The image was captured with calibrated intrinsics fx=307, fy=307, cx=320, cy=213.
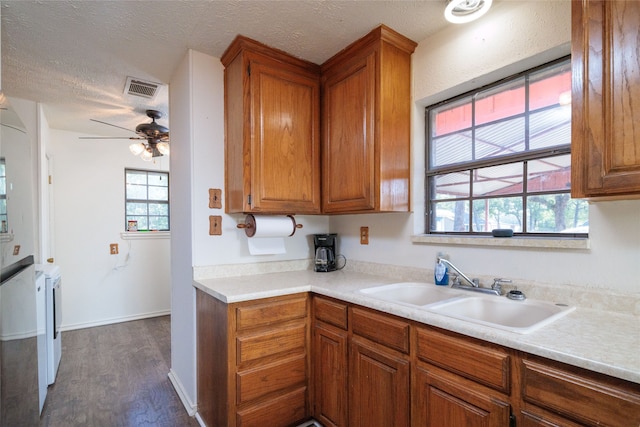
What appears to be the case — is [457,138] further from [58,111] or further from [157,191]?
[157,191]

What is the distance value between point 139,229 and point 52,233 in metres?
0.88

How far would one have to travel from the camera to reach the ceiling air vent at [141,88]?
241 centimetres

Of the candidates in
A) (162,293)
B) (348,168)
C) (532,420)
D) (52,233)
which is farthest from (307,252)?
(52,233)

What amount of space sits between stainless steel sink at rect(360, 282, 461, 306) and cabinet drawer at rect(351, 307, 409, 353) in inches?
7.5

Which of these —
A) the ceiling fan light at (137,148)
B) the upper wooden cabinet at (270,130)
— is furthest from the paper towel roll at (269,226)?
the ceiling fan light at (137,148)

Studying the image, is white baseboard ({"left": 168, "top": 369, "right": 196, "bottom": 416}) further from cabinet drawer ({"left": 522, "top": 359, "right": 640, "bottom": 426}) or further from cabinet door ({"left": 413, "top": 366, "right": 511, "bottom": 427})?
cabinet drawer ({"left": 522, "top": 359, "right": 640, "bottom": 426})

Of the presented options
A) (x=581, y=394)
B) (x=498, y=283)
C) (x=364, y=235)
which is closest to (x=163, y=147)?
(x=364, y=235)

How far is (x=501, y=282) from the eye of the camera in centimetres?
149

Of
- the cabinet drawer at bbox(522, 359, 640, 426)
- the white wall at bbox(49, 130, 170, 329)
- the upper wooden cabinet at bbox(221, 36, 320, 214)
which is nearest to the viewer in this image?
the cabinet drawer at bbox(522, 359, 640, 426)

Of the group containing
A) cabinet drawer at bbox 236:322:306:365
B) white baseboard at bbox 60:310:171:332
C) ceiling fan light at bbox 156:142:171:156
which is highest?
ceiling fan light at bbox 156:142:171:156

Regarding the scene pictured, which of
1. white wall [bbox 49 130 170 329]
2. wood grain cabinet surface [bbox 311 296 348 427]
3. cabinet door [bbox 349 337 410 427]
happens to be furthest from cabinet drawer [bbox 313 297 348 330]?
white wall [bbox 49 130 170 329]

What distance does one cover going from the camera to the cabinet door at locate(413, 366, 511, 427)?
102 centimetres

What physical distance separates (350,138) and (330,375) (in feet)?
4.63

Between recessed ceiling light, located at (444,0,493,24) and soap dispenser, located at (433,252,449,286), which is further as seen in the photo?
soap dispenser, located at (433,252,449,286)
